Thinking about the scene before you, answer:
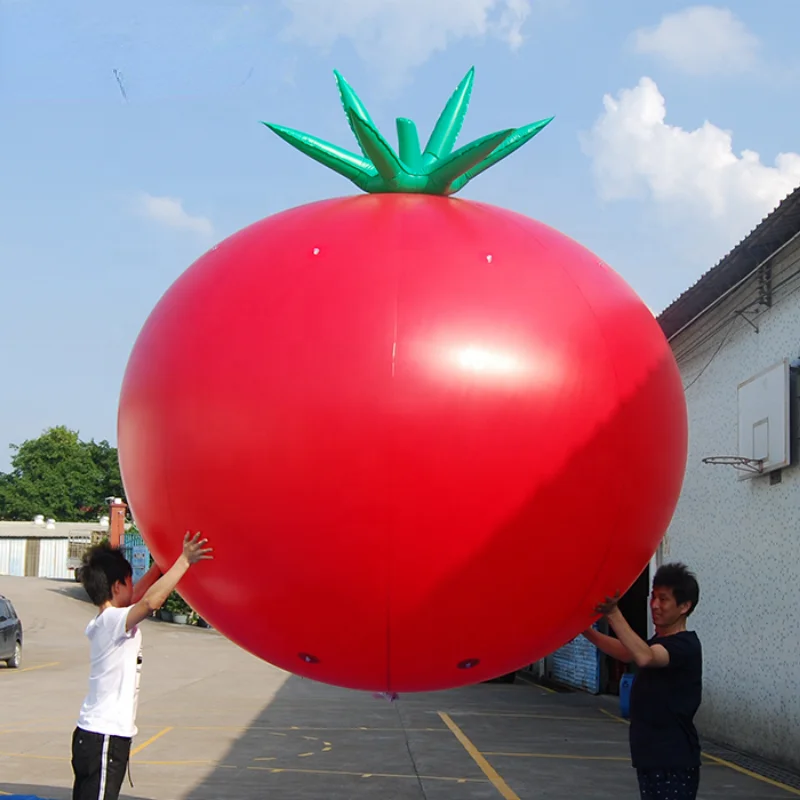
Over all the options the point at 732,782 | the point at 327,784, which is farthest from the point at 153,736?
the point at 732,782

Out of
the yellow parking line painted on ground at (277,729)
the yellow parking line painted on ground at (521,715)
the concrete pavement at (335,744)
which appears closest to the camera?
the concrete pavement at (335,744)

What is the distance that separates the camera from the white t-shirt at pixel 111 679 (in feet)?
16.7

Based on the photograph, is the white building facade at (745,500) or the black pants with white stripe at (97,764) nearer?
the black pants with white stripe at (97,764)

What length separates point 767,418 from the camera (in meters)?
10.6

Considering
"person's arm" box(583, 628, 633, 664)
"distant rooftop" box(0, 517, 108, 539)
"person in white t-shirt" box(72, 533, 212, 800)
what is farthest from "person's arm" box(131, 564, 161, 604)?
"distant rooftop" box(0, 517, 108, 539)

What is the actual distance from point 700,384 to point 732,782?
5.30m

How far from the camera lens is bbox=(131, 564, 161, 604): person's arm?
4.90 m

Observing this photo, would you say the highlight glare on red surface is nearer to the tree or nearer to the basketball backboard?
the basketball backboard

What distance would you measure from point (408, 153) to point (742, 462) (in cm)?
786

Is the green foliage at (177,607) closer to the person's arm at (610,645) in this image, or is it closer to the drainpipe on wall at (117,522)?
the drainpipe on wall at (117,522)

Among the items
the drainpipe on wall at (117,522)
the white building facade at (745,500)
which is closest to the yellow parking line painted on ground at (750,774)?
the white building facade at (745,500)

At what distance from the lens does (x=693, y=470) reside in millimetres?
13211

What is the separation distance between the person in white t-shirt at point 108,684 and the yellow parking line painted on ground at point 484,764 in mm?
4211

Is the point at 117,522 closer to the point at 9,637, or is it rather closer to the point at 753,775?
the point at 9,637
